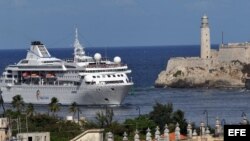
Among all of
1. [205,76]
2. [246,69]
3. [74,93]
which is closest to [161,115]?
[74,93]

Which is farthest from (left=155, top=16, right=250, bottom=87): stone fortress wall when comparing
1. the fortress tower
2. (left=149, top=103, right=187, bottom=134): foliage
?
(left=149, top=103, right=187, bottom=134): foliage

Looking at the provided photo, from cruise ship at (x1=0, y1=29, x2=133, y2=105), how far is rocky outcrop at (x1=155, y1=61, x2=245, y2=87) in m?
21.8

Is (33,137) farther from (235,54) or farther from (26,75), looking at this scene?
(235,54)

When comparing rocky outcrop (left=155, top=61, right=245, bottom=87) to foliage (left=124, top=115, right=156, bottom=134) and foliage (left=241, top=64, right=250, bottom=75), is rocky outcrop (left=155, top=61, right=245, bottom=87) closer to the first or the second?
foliage (left=241, top=64, right=250, bottom=75)

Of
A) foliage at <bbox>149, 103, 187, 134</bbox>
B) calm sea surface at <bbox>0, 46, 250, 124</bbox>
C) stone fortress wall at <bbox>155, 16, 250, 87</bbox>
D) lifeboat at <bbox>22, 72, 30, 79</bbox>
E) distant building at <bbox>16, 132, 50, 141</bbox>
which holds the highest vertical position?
stone fortress wall at <bbox>155, 16, 250, 87</bbox>

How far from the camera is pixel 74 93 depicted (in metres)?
113

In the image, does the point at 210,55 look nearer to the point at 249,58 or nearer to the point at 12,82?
the point at 249,58

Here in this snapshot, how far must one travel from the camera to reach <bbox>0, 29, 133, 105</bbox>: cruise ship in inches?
4377

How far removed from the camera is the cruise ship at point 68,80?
365 feet

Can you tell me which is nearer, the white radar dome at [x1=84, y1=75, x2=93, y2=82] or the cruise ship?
the cruise ship

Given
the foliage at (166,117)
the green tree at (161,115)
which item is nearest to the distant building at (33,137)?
the foliage at (166,117)

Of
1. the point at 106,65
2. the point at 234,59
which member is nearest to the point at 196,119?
the point at 106,65

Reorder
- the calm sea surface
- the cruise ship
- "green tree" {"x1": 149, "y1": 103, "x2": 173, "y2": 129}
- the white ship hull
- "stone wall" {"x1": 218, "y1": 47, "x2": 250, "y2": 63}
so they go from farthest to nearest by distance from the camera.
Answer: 1. "stone wall" {"x1": 218, "y1": 47, "x2": 250, "y2": 63}
2. the cruise ship
3. the white ship hull
4. the calm sea surface
5. "green tree" {"x1": 149, "y1": 103, "x2": 173, "y2": 129}

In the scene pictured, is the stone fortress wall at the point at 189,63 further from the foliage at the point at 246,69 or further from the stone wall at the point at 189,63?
the foliage at the point at 246,69
